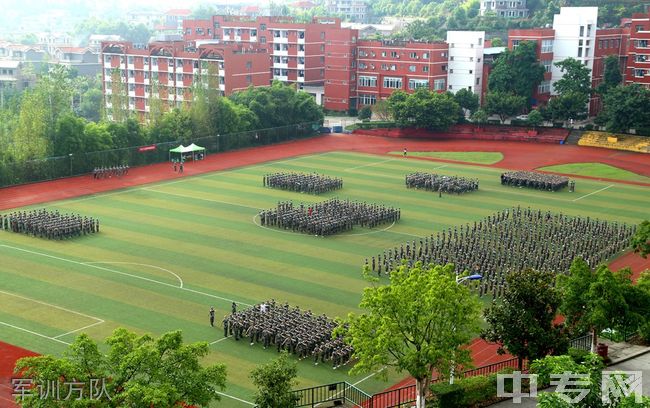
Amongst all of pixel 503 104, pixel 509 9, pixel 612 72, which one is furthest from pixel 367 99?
pixel 509 9

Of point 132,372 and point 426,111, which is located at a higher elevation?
point 426,111

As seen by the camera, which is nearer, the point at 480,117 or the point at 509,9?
the point at 480,117

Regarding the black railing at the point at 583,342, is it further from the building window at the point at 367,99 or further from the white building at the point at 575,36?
the building window at the point at 367,99

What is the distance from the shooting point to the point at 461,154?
83438mm

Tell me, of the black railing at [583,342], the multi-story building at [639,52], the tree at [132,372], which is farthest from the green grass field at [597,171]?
the tree at [132,372]

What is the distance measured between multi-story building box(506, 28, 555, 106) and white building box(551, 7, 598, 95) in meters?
0.62

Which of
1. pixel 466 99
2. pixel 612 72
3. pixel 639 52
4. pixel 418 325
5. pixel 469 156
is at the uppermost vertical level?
pixel 639 52

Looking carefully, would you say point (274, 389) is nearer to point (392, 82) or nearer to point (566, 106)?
point (566, 106)

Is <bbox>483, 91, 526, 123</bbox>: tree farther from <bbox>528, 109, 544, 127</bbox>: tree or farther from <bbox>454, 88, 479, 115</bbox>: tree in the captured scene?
<bbox>528, 109, 544, 127</bbox>: tree

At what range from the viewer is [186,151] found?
75750 millimetres

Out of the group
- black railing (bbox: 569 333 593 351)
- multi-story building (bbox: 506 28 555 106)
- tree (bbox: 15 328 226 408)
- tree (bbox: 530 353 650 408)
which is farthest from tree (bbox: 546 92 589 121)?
tree (bbox: 15 328 226 408)

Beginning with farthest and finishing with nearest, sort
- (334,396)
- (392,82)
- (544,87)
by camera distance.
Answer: (392,82)
(544,87)
(334,396)

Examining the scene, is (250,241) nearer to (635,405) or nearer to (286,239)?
(286,239)

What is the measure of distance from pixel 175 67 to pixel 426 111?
34142mm
